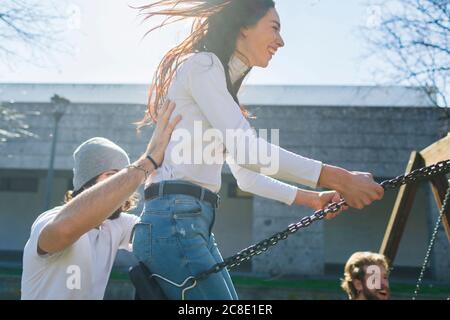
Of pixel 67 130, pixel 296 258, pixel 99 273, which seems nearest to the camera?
pixel 99 273

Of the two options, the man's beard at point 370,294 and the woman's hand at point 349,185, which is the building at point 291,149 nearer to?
the man's beard at point 370,294

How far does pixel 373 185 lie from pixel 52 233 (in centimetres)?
106

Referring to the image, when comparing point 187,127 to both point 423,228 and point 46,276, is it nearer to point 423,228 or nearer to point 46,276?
point 46,276

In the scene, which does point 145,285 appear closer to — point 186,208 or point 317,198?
point 186,208

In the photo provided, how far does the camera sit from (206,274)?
4.59 feet

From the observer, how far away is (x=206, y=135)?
1.58 m

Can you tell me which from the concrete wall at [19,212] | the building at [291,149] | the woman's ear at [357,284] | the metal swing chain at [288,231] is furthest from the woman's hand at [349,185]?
the concrete wall at [19,212]

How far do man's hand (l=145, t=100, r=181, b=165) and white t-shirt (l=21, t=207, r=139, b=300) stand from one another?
0.38m

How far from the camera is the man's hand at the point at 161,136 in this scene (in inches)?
58.6

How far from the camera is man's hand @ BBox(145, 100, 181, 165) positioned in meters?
1.49

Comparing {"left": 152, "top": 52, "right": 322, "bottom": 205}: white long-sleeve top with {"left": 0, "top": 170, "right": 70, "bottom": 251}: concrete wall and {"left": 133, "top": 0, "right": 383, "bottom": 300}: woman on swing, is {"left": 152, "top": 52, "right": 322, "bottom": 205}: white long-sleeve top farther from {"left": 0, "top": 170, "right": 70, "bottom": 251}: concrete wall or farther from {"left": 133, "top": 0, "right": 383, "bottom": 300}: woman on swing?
{"left": 0, "top": 170, "right": 70, "bottom": 251}: concrete wall

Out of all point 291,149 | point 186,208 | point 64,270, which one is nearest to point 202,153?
point 186,208
